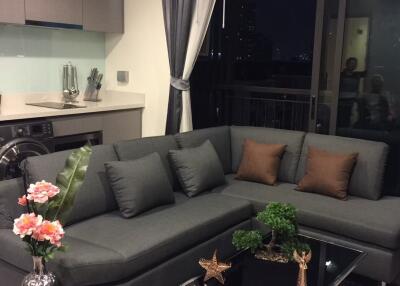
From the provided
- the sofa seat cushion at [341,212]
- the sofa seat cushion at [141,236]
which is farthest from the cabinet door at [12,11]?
the sofa seat cushion at [341,212]

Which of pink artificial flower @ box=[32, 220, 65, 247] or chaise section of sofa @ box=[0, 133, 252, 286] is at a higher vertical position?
pink artificial flower @ box=[32, 220, 65, 247]

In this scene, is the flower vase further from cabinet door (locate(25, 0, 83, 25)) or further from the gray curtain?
cabinet door (locate(25, 0, 83, 25))

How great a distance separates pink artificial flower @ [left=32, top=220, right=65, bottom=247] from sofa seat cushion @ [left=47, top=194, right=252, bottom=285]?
37 cm

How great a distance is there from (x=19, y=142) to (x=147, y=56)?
1.68m

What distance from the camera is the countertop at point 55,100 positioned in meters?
3.46

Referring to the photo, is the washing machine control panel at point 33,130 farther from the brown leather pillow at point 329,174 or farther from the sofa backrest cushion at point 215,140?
the brown leather pillow at point 329,174

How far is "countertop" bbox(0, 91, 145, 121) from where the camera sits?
346cm

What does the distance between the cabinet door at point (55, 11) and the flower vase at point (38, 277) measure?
2.53m

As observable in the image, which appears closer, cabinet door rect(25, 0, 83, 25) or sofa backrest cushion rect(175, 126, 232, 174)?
sofa backrest cushion rect(175, 126, 232, 174)

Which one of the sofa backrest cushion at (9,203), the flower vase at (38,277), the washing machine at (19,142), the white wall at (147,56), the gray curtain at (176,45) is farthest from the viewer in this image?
the white wall at (147,56)

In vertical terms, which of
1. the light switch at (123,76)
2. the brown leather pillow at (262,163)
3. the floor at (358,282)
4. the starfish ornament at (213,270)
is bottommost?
the floor at (358,282)

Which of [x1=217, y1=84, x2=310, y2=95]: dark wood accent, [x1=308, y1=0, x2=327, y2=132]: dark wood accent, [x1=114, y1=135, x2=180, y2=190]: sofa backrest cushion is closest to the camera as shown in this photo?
[x1=114, y1=135, x2=180, y2=190]: sofa backrest cushion

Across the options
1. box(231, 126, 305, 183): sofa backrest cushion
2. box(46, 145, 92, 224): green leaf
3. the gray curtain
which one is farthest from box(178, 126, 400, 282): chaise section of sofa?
box(46, 145, 92, 224): green leaf

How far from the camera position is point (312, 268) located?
227 cm
